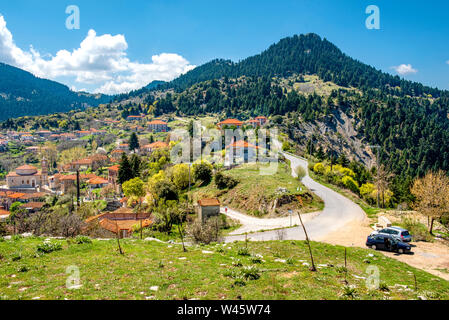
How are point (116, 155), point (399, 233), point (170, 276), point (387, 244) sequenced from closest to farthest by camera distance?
point (170, 276)
point (387, 244)
point (399, 233)
point (116, 155)

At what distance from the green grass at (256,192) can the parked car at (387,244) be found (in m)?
12.7

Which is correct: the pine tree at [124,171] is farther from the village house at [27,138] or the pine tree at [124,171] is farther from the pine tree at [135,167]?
the village house at [27,138]

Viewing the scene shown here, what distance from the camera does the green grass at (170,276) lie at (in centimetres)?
705

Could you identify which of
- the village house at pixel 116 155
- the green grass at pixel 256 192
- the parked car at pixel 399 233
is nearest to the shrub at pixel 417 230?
the parked car at pixel 399 233

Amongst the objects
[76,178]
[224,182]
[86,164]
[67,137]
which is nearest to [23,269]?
[224,182]

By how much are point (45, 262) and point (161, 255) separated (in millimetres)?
4010

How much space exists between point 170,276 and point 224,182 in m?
35.4

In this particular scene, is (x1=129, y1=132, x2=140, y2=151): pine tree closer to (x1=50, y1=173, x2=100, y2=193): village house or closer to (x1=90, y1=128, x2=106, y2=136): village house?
(x1=50, y1=173, x2=100, y2=193): village house

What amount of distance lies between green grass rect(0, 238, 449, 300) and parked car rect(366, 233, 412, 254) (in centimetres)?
405

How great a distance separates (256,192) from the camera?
3738 centimetres

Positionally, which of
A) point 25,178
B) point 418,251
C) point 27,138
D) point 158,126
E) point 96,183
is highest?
point 158,126

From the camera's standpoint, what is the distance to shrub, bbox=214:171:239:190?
43.2 m

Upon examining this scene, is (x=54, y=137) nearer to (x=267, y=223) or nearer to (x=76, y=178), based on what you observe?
(x=76, y=178)
